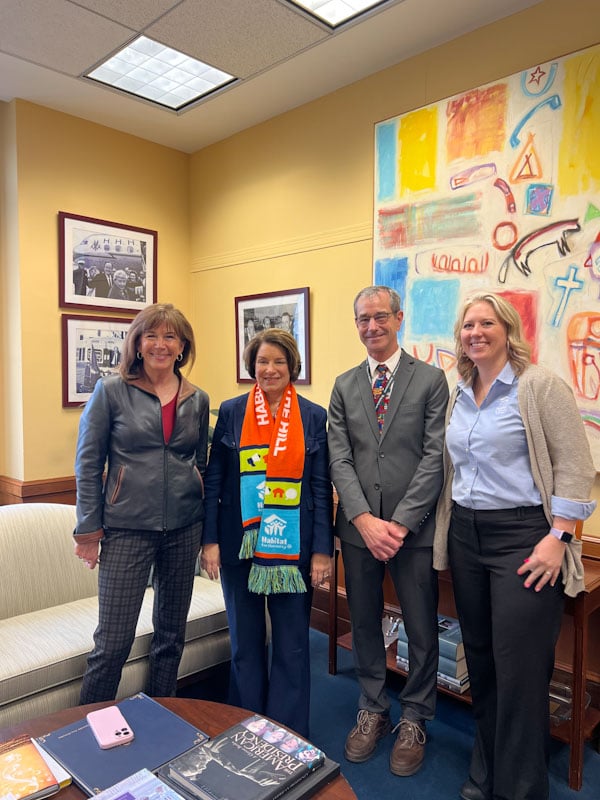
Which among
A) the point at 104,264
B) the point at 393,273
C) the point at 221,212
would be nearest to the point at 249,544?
the point at 393,273

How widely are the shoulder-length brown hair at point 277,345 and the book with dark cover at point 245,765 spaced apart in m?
1.10

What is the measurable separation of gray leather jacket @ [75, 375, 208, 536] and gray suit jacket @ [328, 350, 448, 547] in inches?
21.9

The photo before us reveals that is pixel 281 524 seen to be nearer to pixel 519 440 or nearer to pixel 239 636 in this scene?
pixel 239 636

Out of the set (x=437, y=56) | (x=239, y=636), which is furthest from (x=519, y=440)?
(x=437, y=56)

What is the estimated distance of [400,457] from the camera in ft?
6.40

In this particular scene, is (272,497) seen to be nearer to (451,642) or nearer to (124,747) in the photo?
(124,747)

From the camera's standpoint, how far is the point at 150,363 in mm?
1896

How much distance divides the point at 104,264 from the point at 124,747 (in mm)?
2909

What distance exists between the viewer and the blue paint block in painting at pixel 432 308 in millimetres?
2654

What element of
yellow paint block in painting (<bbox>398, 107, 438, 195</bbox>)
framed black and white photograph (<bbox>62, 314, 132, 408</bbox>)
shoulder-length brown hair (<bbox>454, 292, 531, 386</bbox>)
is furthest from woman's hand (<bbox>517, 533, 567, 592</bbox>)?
framed black and white photograph (<bbox>62, 314, 132, 408</bbox>)

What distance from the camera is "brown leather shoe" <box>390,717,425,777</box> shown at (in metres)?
1.93

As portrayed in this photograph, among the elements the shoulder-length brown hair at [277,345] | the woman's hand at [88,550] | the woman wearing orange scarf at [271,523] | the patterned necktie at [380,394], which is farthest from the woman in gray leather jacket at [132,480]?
the patterned necktie at [380,394]

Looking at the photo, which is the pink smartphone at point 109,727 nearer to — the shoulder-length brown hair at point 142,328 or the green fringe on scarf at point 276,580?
the green fringe on scarf at point 276,580

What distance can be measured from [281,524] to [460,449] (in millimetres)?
637
